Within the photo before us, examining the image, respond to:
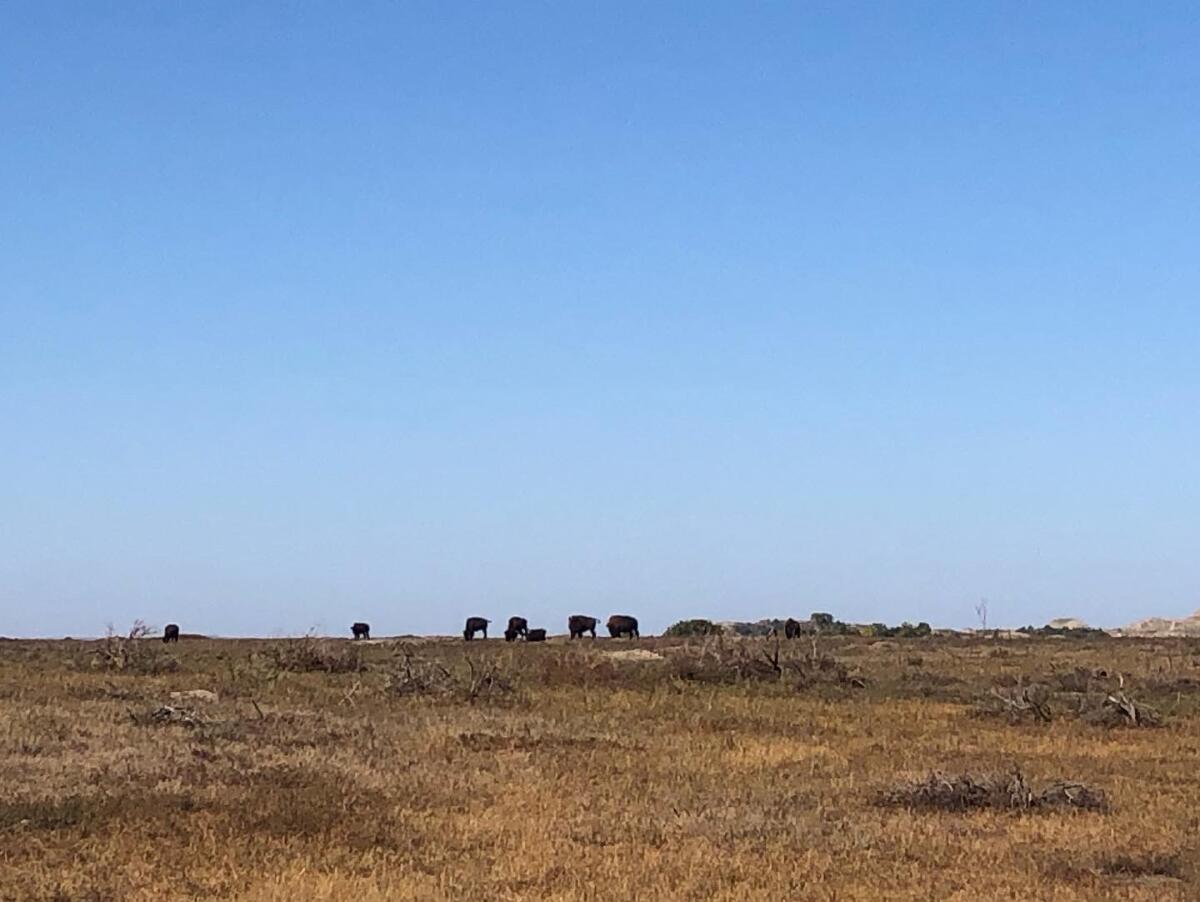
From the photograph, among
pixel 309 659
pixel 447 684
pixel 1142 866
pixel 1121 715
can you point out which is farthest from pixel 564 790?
pixel 309 659

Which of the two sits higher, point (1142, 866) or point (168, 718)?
point (168, 718)

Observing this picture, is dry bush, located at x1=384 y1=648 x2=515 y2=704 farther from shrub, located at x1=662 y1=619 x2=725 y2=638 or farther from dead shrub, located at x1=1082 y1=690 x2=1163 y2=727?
shrub, located at x1=662 y1=619 x2=725 y2=638

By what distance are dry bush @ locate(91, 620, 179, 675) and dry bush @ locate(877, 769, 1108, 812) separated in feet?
72.1

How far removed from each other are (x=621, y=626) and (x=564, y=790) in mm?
45931

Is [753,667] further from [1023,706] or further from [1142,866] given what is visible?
[1142,866]

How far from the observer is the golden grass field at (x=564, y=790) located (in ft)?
38.4

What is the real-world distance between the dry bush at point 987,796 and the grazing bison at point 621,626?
45587mm

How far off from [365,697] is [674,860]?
51.6ft

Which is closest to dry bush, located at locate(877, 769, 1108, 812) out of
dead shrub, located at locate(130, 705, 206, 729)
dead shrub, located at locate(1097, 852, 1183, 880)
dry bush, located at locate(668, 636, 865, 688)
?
dead shrub, located at locate(1097, 852, 1183, 880)

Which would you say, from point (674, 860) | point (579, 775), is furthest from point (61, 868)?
point (579, 775)

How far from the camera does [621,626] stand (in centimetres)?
6191

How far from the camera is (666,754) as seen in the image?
19.7 m

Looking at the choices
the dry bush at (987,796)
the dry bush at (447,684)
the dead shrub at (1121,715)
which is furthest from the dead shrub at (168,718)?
the dead shrub at (1121,715)

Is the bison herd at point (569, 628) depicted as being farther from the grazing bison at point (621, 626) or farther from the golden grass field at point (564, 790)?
the golden grass field at point (564, 790)
